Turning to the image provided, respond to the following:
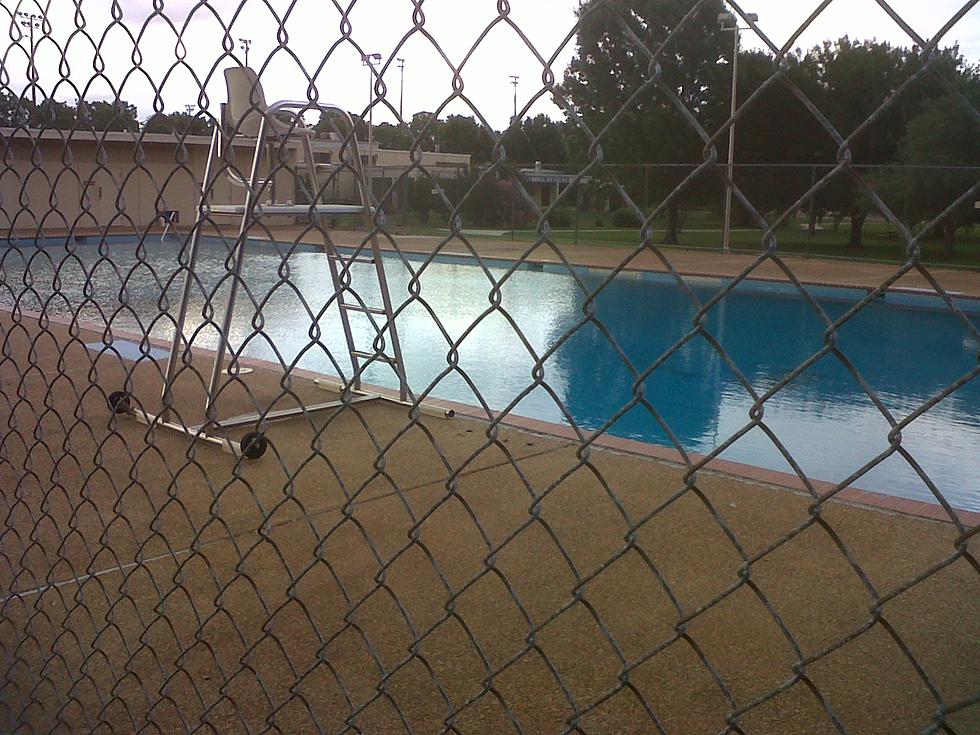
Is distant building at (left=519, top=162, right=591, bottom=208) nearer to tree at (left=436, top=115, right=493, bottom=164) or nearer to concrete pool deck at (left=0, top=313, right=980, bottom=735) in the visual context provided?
tree at (left=436, top=115, right=493, bottom=164)

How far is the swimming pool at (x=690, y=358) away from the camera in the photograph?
5.77m

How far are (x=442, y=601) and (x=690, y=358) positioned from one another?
6292 millimetres

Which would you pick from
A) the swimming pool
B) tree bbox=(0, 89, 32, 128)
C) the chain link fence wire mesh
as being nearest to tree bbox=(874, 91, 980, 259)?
the swimming pool

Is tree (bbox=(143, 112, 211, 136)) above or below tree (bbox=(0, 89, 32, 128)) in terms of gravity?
above

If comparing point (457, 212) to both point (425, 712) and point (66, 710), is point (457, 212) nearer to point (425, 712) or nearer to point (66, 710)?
point (425, 712)

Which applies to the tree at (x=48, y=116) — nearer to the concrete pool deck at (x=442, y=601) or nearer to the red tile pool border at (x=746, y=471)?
the concrete pool deck at (x=442, y=601)

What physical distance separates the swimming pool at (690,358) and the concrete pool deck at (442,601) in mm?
549

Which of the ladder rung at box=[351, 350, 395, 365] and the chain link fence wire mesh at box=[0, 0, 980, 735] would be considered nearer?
the chain link fence wire mesh at box=[0, 0, 980, 735]

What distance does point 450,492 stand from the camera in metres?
1.50

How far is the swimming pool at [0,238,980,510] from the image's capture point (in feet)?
18.9

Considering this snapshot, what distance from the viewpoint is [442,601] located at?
2926 mm

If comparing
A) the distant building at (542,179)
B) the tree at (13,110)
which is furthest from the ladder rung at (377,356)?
the tree at (13,110)

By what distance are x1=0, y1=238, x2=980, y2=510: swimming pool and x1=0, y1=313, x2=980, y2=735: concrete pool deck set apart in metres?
0.55

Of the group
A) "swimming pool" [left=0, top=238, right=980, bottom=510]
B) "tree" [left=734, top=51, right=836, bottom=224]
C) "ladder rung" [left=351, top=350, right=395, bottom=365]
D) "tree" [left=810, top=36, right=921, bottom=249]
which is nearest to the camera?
"ladder rung" [left=351, top=350, right=395, bottom=365]
